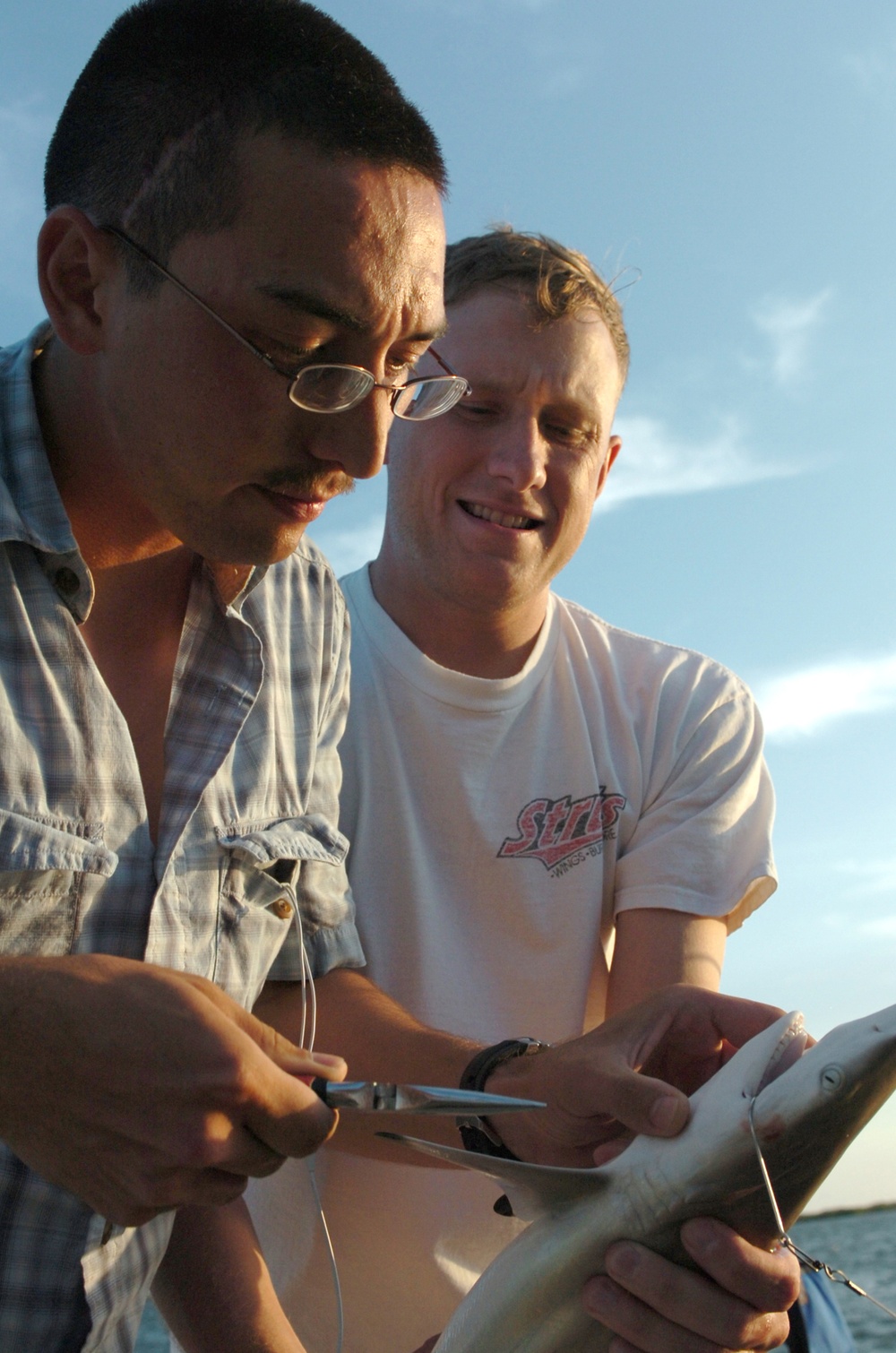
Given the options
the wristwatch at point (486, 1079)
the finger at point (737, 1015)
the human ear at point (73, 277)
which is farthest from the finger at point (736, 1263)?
the human ear at point (73, 277)

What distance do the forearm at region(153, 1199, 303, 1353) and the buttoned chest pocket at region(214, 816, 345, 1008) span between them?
46 cm

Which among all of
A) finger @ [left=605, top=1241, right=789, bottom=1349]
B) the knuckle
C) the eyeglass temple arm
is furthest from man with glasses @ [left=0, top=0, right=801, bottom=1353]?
the knuckle

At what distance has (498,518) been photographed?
388 centimetres

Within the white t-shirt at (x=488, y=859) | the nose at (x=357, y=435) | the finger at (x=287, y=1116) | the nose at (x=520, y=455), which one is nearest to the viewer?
the finger at (x=287, y=1116)

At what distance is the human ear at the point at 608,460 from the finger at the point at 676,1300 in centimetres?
255

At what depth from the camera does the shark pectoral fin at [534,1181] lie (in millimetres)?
2229

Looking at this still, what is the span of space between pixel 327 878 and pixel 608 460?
6.70 feet

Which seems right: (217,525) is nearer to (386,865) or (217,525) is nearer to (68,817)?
(68,817)

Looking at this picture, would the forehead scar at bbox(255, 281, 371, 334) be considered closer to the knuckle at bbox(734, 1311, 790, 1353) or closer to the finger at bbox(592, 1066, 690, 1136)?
the finger at bbox(592, 1066, 690, 1136)

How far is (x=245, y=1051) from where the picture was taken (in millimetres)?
1812

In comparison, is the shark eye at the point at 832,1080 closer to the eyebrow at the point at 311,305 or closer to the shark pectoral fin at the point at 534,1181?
the shark pectoral fin at the point at 534,1181

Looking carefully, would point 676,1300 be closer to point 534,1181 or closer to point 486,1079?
point 534,1181

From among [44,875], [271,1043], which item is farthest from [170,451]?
[271,1043]

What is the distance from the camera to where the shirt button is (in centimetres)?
231
